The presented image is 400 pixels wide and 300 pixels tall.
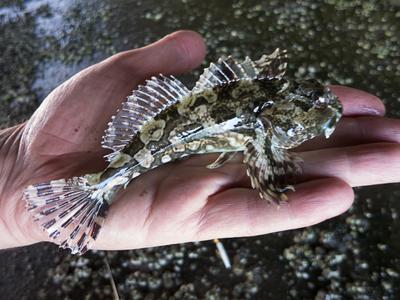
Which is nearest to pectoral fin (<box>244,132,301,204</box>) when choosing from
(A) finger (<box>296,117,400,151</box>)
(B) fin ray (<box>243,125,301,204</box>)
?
(B) fin ray (<box>243,125,301,204</box>)

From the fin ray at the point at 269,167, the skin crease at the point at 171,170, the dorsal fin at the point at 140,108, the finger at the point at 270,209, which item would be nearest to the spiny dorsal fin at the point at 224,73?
the dorsal fin at the point at 140,108

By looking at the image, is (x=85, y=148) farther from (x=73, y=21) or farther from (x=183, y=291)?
(x=73, y=21)

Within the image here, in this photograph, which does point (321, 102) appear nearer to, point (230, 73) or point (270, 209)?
point (230, 73)

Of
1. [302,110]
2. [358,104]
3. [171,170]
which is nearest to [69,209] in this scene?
[171,170]

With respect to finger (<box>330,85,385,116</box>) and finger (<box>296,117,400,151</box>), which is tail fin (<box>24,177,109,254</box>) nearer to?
finger (<box>296,117,400,151</box>)

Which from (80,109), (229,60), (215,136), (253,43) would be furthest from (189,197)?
(253,43)

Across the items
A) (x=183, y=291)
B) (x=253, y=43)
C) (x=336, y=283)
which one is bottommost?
(x=336, y=283)

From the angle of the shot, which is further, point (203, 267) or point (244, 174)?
point (203, 267)
